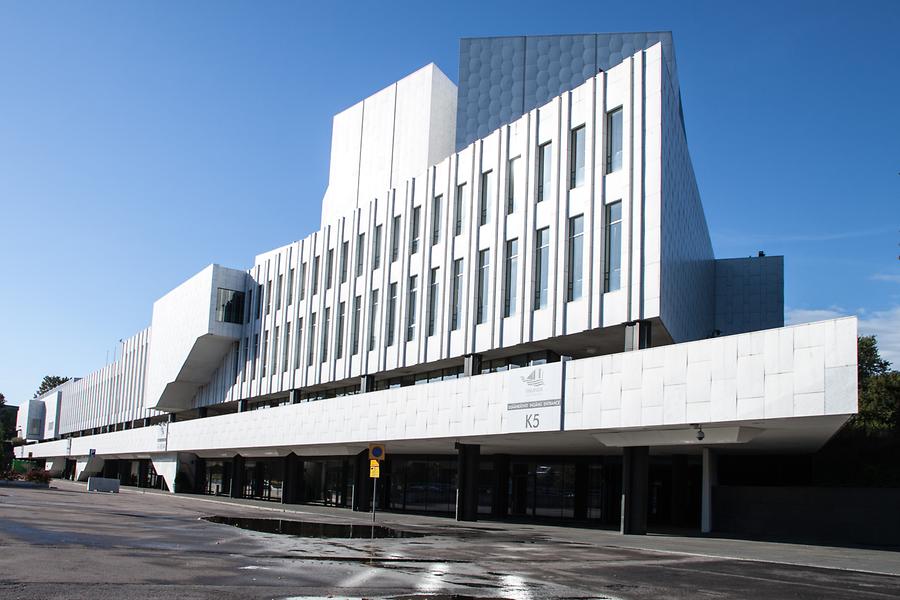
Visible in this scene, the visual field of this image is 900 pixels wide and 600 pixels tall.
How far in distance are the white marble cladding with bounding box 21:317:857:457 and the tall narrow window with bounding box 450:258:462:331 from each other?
332cm

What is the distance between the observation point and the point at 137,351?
300ft

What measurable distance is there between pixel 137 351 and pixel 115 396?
10106 millimetres

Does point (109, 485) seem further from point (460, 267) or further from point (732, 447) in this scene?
point (732, 447)

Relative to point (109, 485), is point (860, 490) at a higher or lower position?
higher

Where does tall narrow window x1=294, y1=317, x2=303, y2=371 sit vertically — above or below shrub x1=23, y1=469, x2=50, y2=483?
above

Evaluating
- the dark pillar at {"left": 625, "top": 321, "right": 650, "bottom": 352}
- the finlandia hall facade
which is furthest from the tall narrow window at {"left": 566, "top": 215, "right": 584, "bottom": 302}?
the dark pillar at {"left": 625, "top": 321, "right": 650, "bottom": 352}

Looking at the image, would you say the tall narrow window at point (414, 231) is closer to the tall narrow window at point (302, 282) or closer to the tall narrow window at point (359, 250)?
the tall narrow window at point (359, 250)

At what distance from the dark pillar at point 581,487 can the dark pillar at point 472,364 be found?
348 inches

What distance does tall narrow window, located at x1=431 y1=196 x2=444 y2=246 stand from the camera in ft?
138

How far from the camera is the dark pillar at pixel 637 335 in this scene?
96.4 ft

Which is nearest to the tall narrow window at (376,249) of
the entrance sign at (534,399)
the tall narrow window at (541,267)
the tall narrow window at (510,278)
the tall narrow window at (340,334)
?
the tall narrow window at (340,334)

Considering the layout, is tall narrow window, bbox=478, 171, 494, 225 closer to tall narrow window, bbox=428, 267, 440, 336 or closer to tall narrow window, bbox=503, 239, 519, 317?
tall narrow window, bbox=503, 239, 519, 317

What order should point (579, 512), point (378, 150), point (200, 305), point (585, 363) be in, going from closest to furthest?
point (585, 363)
point (579, 512)
point (378, 150)
point (200, 305)

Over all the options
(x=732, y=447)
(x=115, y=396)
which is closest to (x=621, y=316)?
(x=732, y=447)
